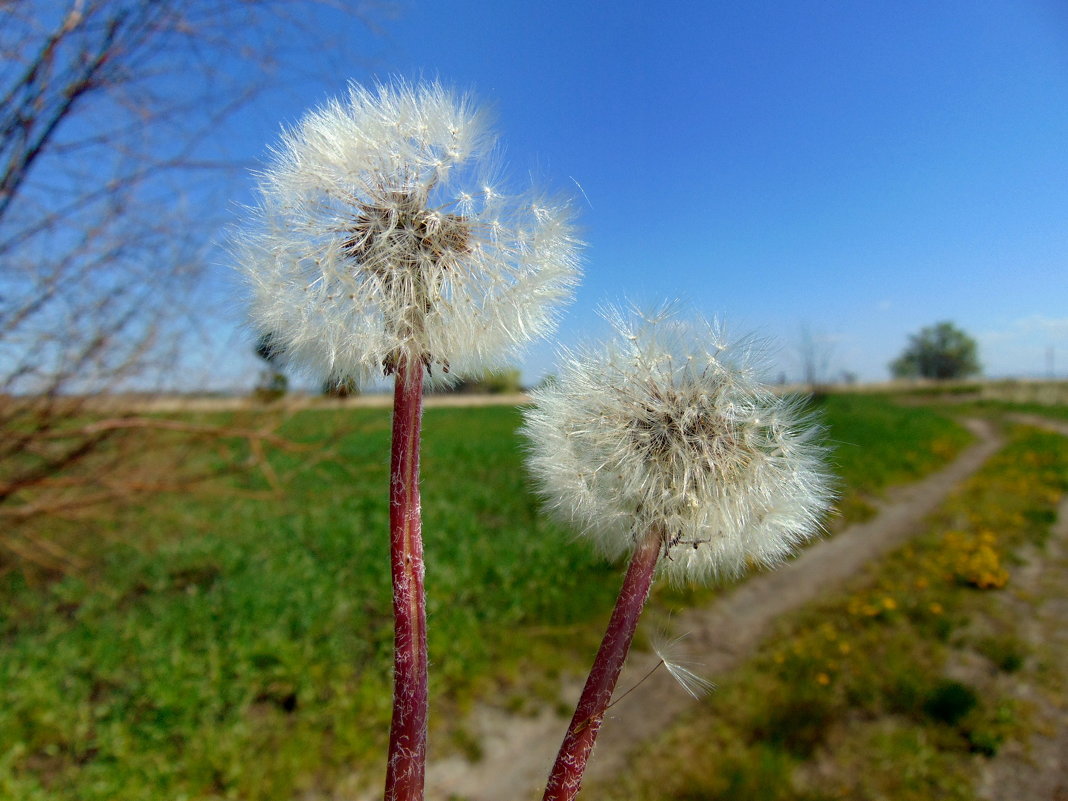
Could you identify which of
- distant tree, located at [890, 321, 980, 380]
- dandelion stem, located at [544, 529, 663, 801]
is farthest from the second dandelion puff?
distant tree, located at [890, 321, 980, 380]

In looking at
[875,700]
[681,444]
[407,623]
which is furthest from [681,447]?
[875,700]

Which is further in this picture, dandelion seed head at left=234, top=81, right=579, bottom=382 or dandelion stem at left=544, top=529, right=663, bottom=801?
dandelion seed head at left=234, top=81, right=579, bottom=382

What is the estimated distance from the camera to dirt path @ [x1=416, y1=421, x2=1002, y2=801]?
4785 mm

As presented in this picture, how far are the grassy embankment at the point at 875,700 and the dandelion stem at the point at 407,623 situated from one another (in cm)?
479

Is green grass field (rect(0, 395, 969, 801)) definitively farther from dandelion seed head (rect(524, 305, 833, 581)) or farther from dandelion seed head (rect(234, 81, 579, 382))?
dandelion seed head (rect(234, 81, 579, 382))

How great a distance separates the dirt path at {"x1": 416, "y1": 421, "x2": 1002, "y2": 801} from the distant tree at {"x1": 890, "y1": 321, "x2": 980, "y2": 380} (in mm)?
7586

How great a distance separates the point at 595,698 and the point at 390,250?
1.59 feet

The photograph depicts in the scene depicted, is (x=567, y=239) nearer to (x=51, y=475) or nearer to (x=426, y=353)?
(x=426, y=353)

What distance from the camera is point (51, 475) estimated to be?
4719 mm

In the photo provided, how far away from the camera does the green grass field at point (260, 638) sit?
14.3 feet

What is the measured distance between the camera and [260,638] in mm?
5789

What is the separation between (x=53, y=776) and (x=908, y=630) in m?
8.04

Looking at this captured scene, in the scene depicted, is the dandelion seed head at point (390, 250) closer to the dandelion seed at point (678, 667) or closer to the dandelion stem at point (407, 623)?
the dandelion stem at point (407, 623)

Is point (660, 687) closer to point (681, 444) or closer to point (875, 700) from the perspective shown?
point (875, 700)
